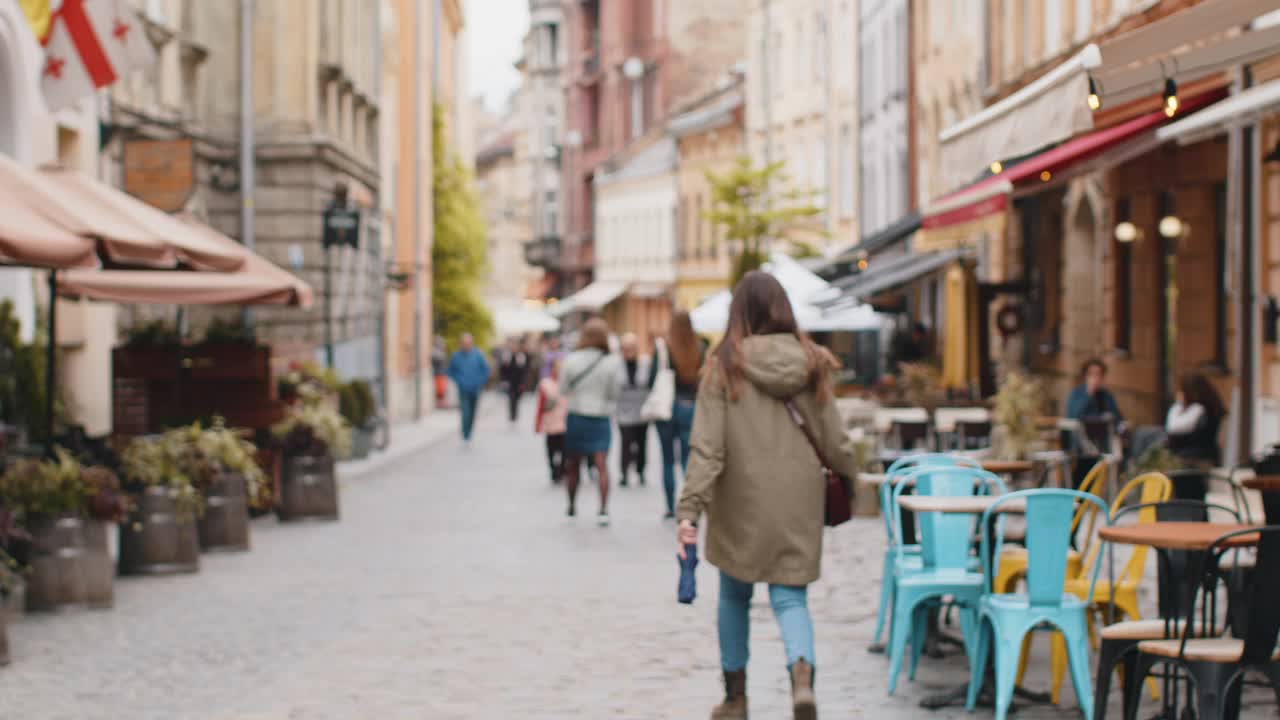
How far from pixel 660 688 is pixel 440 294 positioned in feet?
152

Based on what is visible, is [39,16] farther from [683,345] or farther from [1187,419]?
[1187,419]

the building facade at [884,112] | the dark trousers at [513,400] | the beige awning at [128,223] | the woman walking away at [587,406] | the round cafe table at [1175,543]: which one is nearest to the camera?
the round cafe table at [1175,543]

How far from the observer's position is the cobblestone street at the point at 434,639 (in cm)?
898

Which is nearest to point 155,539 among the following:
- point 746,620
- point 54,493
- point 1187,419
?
point 54,493

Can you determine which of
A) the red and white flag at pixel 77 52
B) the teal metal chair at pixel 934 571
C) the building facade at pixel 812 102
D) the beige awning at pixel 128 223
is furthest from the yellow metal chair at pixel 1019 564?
the building facade at pixel 812 102

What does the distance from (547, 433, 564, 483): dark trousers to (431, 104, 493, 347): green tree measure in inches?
1247

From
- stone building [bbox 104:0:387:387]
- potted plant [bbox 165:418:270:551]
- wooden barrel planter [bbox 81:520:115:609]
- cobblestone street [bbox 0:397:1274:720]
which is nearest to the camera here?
cobblestone street [bbox 0:397:1274:720]

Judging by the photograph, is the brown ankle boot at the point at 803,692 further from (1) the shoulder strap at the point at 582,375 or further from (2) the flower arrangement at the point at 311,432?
(2) the flower arrangement at the point at 311,432

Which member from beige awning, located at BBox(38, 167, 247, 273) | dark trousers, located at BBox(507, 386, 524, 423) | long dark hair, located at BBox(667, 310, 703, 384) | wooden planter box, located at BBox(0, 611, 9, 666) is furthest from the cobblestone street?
dark trousers, located at BBox(507, 386, 524, 423)

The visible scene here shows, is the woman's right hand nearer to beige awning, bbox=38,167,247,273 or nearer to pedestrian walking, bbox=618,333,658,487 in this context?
beige awning, bbox=38,167,247,273

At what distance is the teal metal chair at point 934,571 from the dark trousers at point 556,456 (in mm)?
12833

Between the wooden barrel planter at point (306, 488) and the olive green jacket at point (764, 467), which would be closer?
the olive green jacket at point (764, 467)

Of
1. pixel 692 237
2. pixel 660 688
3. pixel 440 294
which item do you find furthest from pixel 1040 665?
pixel 692 237

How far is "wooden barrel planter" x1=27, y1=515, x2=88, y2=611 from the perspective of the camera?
11.5m
